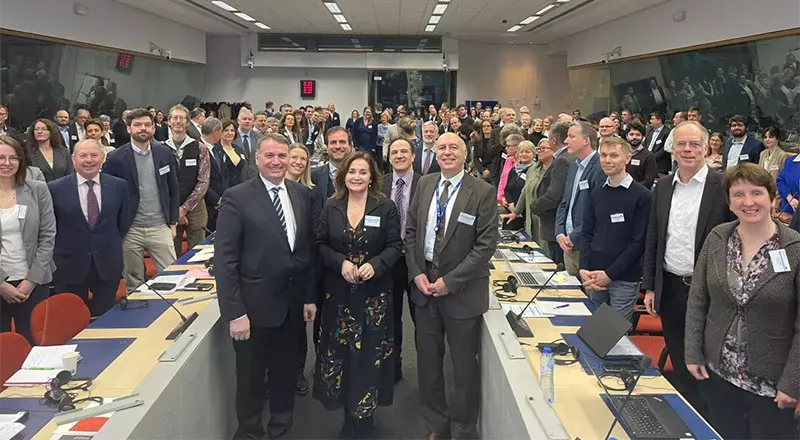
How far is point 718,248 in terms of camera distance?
7.82 feet

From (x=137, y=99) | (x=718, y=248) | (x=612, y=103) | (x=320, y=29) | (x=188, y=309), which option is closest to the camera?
(x=718, y=248)

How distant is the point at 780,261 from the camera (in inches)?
85.0

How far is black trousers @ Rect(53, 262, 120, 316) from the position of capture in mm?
3668

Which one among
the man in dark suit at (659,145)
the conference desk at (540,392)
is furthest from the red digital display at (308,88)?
the conference desk at (540,392)

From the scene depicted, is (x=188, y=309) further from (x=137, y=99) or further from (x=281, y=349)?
(x=137, y=99)

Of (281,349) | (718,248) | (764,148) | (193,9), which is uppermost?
(193,9)

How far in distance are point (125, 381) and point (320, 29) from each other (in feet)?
47.4

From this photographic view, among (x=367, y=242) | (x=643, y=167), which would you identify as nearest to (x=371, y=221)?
(x=367, y=242)

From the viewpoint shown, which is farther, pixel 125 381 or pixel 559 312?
pixel 559 312

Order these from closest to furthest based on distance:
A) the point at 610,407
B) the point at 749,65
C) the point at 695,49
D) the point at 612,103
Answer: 1. the point at 610,407
2. the point at 749,65
3. the point at 695,49
4. the point at 612,103

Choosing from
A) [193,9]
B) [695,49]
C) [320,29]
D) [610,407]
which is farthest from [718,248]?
[320,29]

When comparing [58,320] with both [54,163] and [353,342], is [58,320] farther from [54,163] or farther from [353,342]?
[54,163]

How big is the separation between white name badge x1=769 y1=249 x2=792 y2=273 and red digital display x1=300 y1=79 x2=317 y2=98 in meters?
16.8

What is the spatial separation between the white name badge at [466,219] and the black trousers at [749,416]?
1.32 m
